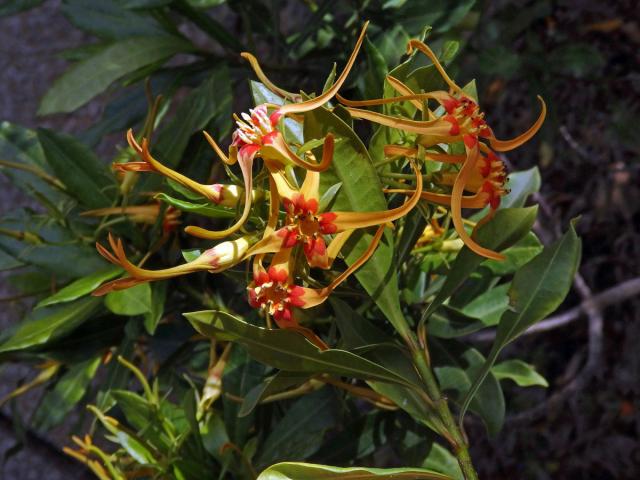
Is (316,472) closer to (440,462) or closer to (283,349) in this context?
(283,349)

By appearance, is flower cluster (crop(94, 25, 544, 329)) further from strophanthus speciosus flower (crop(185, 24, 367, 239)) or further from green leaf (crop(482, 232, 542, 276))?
green leaf (crop(482, 232, 542, 276))

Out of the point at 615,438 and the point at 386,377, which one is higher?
the point at 386,377

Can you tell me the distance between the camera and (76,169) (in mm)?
1018

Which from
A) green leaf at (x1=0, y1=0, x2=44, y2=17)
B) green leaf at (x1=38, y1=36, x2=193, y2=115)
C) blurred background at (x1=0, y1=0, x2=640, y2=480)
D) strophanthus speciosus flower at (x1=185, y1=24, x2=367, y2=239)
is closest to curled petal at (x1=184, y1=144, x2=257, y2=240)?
strophanthus speciosus flower at (x1=185, y1=24, x2=367, y2=239)

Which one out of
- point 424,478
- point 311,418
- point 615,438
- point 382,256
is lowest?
point 615,438

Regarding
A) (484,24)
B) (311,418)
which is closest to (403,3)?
(484,24)

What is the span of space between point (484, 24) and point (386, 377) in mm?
864

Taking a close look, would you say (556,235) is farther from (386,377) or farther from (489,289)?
(386,377)

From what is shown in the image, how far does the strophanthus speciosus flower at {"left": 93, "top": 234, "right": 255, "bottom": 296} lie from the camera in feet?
1.85

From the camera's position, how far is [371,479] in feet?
2.16

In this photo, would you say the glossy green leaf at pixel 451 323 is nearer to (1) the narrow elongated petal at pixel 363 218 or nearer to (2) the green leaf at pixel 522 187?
(2) the green leaf at pixel 522 187

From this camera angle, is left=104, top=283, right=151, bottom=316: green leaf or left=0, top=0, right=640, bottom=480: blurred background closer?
left=104, top=283, right=151, bottom=316: green leaf

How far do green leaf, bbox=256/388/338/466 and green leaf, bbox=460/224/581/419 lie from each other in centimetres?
24

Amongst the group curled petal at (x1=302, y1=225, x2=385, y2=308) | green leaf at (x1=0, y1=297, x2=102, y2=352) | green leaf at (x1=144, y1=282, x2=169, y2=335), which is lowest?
green leaf at (x1=0, y1=297, x2=102, y2=352)
